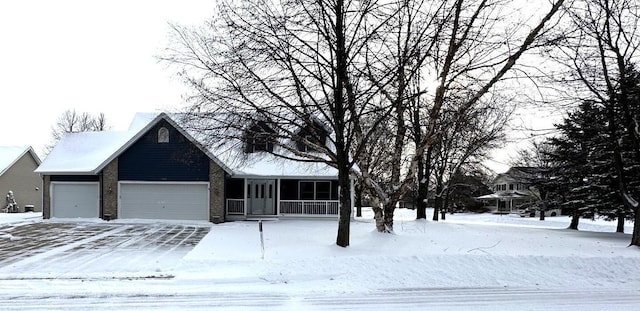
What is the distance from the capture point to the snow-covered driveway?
31.7 feet

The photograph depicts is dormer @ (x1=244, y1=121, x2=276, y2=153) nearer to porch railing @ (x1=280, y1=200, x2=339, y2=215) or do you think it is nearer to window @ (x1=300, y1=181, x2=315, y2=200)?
porch railing @ (x1=280, y1=200, x2=339, y2=215)

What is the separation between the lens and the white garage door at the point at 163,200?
21.4m

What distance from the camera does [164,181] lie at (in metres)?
21.4

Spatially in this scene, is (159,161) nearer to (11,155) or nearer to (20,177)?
(20,177)

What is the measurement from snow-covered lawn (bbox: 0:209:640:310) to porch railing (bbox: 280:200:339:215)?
9.48 meters

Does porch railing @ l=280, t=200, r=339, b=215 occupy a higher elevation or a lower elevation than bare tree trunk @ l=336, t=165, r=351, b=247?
lower

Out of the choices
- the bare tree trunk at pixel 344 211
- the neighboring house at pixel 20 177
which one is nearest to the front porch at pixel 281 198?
the bare tree trunk at pixel 344 211

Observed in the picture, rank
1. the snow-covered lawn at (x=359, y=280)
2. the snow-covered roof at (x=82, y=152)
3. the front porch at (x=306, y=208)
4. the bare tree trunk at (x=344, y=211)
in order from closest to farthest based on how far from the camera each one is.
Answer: the snow-covered lawn at (x=359, y=280) < the bare tree trunk at (x=344, y=211) < the snow-covered roof at (x=82, y=152) < the front porch at (x=306, y=208)

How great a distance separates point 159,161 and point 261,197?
5348mm

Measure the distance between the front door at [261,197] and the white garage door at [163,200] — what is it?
275 cm

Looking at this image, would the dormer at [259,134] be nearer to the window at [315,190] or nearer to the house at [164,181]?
the house at [164,181]

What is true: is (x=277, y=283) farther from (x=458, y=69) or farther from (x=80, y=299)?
(x=458, y=69)

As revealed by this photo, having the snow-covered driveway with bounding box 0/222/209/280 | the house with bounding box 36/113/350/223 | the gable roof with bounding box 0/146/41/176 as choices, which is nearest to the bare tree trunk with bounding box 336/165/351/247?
the snow-covered driveway with bounding box 0/222/209/280

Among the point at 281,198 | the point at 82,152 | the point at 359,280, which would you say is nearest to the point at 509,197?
the point at 281,198
